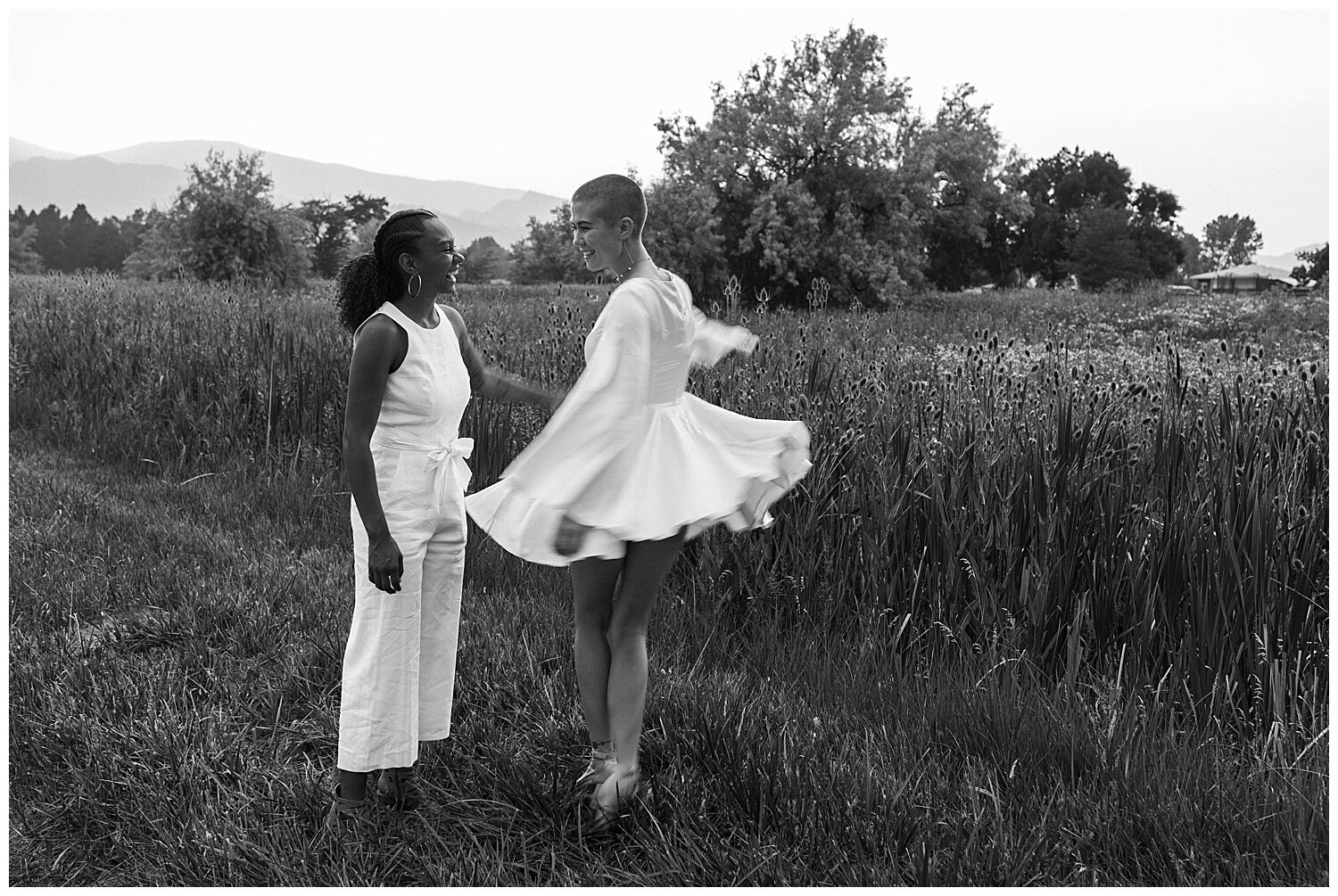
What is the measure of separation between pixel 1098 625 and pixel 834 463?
4.24 feet

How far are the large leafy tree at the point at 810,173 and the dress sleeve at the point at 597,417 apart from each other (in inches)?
905

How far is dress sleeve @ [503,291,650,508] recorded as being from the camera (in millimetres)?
2521

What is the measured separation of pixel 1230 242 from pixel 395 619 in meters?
120

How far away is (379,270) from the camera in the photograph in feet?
9.24

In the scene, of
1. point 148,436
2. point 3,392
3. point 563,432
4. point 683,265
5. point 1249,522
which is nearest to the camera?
point 563,432

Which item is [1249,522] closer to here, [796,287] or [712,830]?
[712,830]

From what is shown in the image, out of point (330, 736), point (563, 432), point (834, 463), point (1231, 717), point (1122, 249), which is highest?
point (1122, 249)

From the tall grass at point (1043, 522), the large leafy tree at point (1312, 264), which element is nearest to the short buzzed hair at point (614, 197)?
the tall grass at point (1043, 522)

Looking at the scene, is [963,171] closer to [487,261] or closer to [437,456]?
[437,456]

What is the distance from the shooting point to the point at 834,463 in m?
4.54

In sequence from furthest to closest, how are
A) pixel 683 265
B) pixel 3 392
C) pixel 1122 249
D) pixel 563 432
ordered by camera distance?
pixel 1122 249 < pixel 683 265 < pixel 3 392 < pixel 563 432

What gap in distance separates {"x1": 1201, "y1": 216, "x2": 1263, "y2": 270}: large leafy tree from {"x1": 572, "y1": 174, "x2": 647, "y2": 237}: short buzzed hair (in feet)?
376

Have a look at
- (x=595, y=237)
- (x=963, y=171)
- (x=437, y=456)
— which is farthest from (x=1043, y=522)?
(x=963, y=171)

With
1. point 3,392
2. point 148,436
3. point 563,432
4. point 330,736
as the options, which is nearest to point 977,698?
point 563,432
